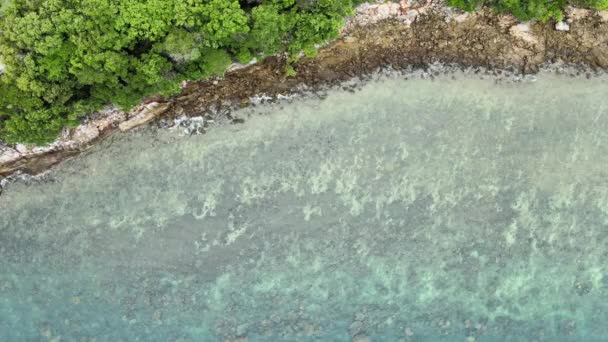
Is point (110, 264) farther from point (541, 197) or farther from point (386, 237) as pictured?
point (541, 197)

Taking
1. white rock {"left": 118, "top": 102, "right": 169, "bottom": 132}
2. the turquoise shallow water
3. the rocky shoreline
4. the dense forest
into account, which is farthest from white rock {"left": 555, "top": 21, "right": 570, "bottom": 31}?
white rock {"left": 118, "top": 102, "right": 169, "bottom": 132}

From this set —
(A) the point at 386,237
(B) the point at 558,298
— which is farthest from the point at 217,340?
(B) the point at 558,298

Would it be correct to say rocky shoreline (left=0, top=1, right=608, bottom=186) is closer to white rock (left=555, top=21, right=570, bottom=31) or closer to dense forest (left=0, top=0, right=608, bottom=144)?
white rock (left=555, top=21, right=570, bottom=31)

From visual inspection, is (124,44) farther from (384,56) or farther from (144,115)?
(384,56)

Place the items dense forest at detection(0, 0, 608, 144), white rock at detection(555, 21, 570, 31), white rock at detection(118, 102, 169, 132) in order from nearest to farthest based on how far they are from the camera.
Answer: dense forest at detection(0, 0, 608, 144), white rock at detection(118, 102, 169, 132), white rock at detection(555, 21, 570, 31)

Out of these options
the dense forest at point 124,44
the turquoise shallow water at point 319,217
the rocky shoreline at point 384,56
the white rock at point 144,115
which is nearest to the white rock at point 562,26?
the rocky shoreline at point 384,56
